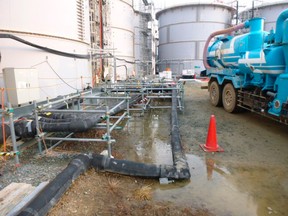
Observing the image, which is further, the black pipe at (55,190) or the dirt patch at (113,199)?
the dirt patch at (113,199)

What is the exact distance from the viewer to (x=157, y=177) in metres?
3.50

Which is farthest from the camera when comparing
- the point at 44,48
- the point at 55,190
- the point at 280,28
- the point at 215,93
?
the point at 215,93

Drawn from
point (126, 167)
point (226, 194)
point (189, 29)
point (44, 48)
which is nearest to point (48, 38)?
point (44, 48)

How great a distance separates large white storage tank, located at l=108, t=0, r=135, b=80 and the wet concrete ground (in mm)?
10524

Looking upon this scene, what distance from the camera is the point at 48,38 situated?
7219mm

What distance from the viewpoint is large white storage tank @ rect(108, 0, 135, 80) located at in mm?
16688

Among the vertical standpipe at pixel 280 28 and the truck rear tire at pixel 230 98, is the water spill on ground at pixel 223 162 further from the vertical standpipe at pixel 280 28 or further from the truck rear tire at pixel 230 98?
the vertical standpipe at pixel 280 28

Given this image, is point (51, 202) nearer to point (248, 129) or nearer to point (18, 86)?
point (18, 86)

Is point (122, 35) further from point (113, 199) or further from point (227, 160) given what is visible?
point (113, 199)

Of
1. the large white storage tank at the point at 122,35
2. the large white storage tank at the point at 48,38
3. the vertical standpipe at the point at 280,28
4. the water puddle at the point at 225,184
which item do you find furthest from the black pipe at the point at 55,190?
the large white storage tank at the point at 122,35

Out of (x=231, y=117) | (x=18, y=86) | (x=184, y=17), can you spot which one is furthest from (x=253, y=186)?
(x=184, y=17)

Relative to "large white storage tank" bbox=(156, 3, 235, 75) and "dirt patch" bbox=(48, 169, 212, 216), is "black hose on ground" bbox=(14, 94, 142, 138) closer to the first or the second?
"dirt patch" bbox=(48, 169, 212, 216)

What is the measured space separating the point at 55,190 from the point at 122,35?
16725mm

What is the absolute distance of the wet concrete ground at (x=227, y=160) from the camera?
9.95 feet
